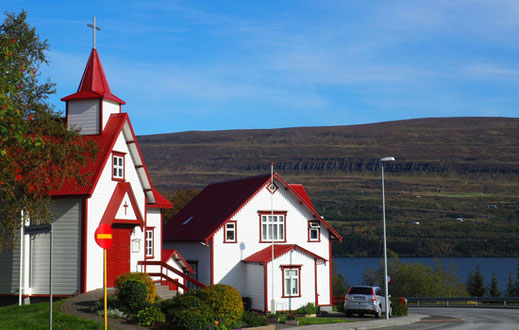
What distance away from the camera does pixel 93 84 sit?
3512cm

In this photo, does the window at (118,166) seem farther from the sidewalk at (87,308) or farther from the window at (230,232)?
the window at (230,232)

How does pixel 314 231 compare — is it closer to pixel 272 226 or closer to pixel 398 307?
pixel 272 226

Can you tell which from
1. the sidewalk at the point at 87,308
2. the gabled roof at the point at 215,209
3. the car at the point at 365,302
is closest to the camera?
the sidewalk at the point at 87,308

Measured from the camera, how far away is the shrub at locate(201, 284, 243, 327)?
26.0 meters

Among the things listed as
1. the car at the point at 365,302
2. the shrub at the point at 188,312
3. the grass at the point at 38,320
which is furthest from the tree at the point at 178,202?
the shrub at the point at 188,312

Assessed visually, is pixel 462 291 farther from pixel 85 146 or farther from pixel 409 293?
pixel 85 146

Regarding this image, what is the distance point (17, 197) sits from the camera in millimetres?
28828

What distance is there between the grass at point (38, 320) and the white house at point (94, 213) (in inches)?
158

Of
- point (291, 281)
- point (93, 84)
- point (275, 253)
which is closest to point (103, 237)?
point (93, 84)

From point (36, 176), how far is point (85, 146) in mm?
2628

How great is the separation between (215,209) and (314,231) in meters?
7.48

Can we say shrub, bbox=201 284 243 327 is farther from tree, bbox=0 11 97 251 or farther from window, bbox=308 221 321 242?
window, bbox=308 221 321 242

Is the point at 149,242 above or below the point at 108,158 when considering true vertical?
below

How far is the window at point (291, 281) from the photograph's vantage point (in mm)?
42094
